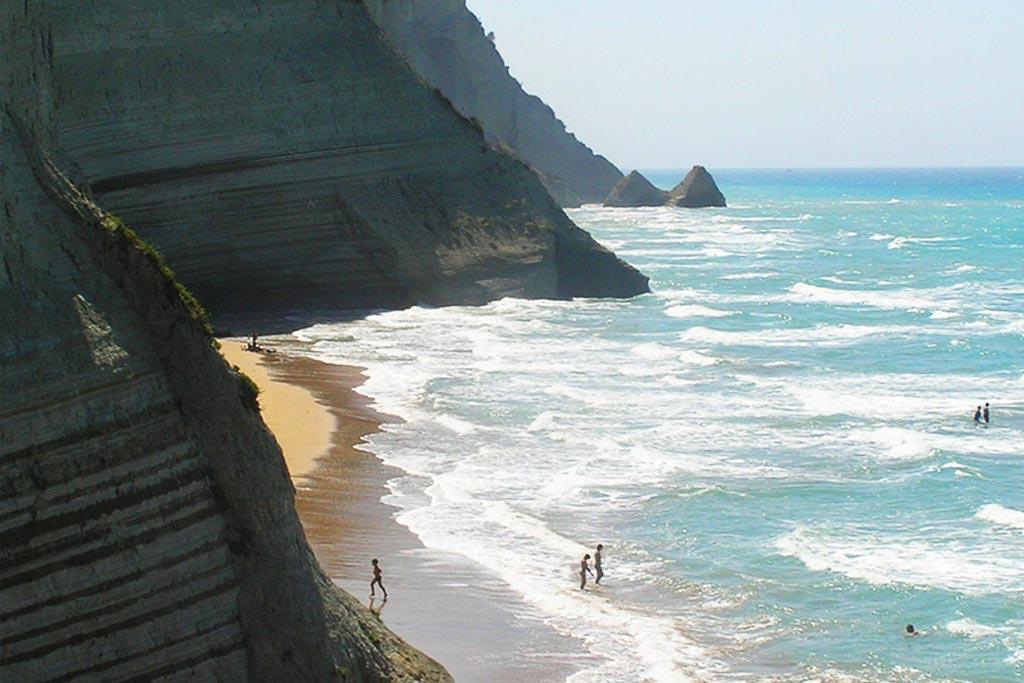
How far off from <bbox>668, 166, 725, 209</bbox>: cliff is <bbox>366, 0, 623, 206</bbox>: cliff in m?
9.59

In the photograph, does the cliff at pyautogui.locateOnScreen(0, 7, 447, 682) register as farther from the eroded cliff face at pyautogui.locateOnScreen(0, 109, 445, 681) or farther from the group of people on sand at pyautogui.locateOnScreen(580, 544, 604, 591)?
the group of people on sand at pyautogui.locateOnScreen(580, 544, 604, 591)

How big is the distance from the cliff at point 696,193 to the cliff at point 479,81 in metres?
9.59

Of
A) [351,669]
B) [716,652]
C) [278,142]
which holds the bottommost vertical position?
[716,652]

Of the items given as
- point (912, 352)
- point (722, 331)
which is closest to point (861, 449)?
point (912, 352)

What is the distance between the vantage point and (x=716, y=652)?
19500mm

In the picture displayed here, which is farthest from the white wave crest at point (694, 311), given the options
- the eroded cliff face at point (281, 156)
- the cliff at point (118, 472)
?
the cliff at point (118, 472)

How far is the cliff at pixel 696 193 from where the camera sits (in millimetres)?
144125

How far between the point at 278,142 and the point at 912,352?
19.9 metres

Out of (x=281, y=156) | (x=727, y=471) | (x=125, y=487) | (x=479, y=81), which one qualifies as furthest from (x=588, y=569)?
(x=479, y=81)

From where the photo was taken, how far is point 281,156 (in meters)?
44.1

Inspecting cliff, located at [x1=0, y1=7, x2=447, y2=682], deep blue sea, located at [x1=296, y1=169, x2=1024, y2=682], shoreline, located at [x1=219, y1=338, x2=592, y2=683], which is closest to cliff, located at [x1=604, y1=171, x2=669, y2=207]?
deep blue sea, located at [x1=296, y1=169, x2=1024, y2=682]

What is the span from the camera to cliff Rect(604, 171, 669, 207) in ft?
477

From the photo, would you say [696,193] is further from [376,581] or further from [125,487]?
[125,487]

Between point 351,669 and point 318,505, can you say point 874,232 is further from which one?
point 351,669
